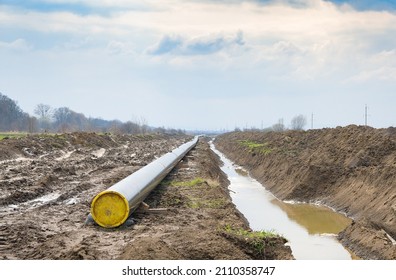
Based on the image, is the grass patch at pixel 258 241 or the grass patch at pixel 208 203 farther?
the grass patch at pixel 208 203

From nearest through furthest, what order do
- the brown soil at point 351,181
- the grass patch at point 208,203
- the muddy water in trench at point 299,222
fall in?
the muddy water in trench at point 299,222
the brown soil at point 351,181
the grass patch at point 208,203

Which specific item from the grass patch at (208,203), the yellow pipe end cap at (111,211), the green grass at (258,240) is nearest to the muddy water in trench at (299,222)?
the grass patch at (208,203)

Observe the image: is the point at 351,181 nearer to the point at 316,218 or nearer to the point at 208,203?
the point at 316,218

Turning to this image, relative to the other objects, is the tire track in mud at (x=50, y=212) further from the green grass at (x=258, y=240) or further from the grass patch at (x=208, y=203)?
the grass patch at (x=208, y=203)

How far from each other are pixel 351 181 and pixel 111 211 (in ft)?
46.1

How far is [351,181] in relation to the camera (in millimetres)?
23297

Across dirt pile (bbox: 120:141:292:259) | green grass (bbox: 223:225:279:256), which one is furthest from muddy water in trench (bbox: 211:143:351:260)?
green grass (bbox: 223:225:279:256)

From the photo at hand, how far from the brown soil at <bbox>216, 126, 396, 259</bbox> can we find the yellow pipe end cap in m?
6.83

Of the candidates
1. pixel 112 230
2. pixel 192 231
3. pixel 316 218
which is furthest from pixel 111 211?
pixel 316 218

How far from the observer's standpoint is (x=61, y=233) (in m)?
12.3

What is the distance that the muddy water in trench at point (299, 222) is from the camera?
15398 mm

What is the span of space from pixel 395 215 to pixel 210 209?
6.10 m

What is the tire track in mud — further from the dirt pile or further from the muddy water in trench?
the muddy water in trench

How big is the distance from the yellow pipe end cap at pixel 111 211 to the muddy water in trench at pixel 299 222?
17.3 feet
